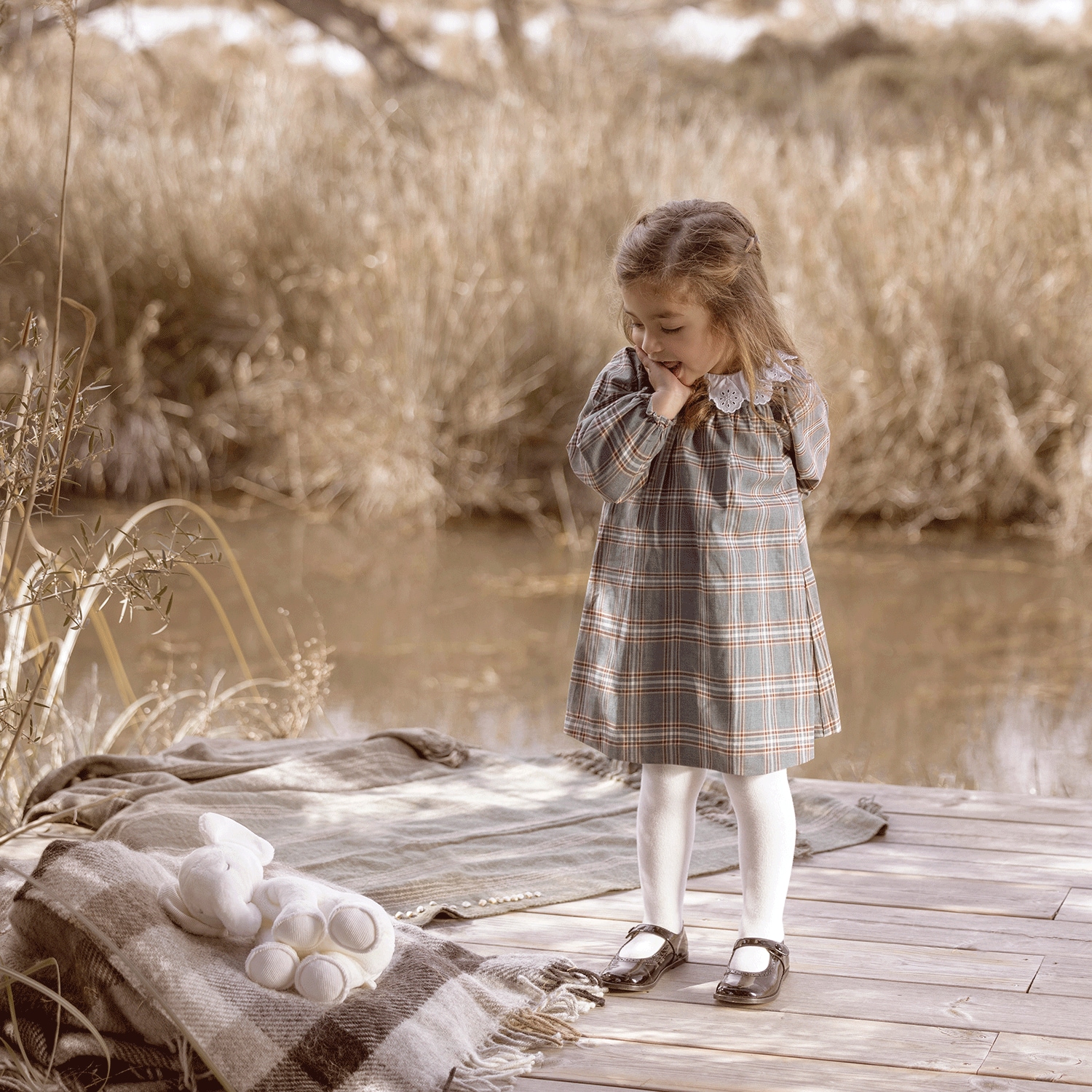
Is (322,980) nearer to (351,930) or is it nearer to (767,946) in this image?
(351,930)

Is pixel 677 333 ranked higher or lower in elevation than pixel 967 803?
higher

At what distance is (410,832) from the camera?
2326mm

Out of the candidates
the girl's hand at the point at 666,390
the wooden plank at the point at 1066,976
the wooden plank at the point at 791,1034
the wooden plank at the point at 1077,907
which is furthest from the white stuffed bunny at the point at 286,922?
the wooden plank at the point at 1077,907

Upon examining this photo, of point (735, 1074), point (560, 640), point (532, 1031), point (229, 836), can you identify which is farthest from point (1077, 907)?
point (560, 640)

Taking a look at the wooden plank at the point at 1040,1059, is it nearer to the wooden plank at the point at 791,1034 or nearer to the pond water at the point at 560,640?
the wooden plank at the point at 791,1034

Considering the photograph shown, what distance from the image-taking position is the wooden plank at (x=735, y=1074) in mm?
1567

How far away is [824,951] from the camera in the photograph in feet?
6.38

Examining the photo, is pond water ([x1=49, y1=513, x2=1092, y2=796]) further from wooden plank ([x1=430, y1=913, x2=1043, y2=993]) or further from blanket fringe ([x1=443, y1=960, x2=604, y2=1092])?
blanket fringe ([x1=443, y1=960, x2=604, y2=1092])

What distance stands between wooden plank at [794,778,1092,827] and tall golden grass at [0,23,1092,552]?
3.06m

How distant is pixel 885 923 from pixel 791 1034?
1.30ft

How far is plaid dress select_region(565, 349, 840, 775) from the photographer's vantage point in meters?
1.79

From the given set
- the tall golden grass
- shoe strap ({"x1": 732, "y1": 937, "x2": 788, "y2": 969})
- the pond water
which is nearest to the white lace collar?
shoe strap ({"x1": 732, "y1": 937, "x2": 788, "y2": 969})

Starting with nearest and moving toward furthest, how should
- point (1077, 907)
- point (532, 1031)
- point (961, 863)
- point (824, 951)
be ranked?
point (532, 1031) < point (824, 951) < point (1077, 907) < point (961, 863)

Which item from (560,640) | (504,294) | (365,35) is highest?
(365,35)
